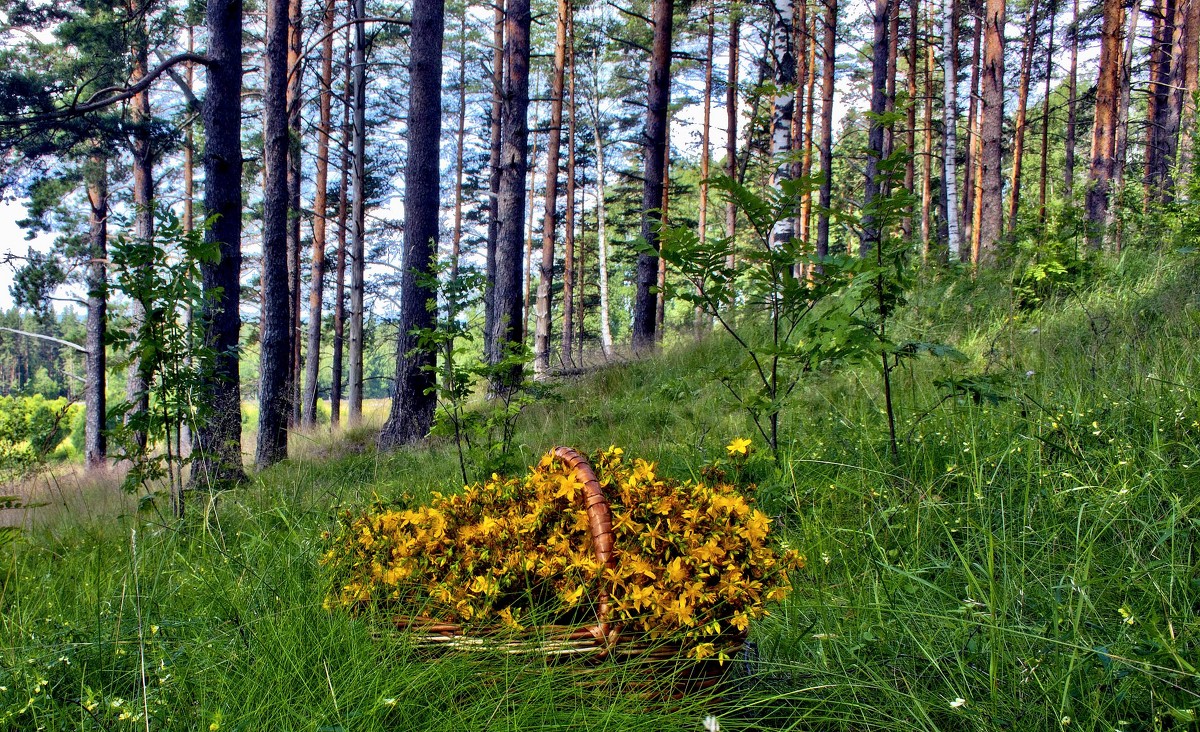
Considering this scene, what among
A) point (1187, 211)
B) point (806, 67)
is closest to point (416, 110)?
point (1187, 211)

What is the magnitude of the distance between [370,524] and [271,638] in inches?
14.7

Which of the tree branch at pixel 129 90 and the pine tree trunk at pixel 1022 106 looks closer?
the tree branch at pixel 129 90

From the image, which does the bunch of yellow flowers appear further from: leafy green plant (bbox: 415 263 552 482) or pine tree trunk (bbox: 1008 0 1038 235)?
pine tree trunk (bbox: 1008 0 1038 235)

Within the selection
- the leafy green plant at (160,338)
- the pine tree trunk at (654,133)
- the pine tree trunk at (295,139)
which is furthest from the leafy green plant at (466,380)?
the pine tree trunk at (295,139)

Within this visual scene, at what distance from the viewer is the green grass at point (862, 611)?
128 centimetres

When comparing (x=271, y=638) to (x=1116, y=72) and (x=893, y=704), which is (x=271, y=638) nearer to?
(x=893, y=704)

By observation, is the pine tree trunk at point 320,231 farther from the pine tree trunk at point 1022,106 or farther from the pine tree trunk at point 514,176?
the pine tree trunk at point 1022,106

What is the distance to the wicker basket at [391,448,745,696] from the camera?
142 centimetres

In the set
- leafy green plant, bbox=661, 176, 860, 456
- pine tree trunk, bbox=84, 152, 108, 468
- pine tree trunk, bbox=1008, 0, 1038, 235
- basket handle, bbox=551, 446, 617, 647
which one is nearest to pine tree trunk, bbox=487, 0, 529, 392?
leafy green plant, bbox=661, 176, 860, 456

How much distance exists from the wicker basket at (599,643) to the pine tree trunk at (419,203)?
5030 millimetres

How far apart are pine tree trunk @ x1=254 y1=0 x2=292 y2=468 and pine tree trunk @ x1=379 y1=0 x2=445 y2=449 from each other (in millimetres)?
1292

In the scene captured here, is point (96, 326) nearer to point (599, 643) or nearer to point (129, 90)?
point (129, 90)

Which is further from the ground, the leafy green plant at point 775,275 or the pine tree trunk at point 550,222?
the pine tree trunk at point 550,222

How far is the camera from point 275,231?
7.23m
